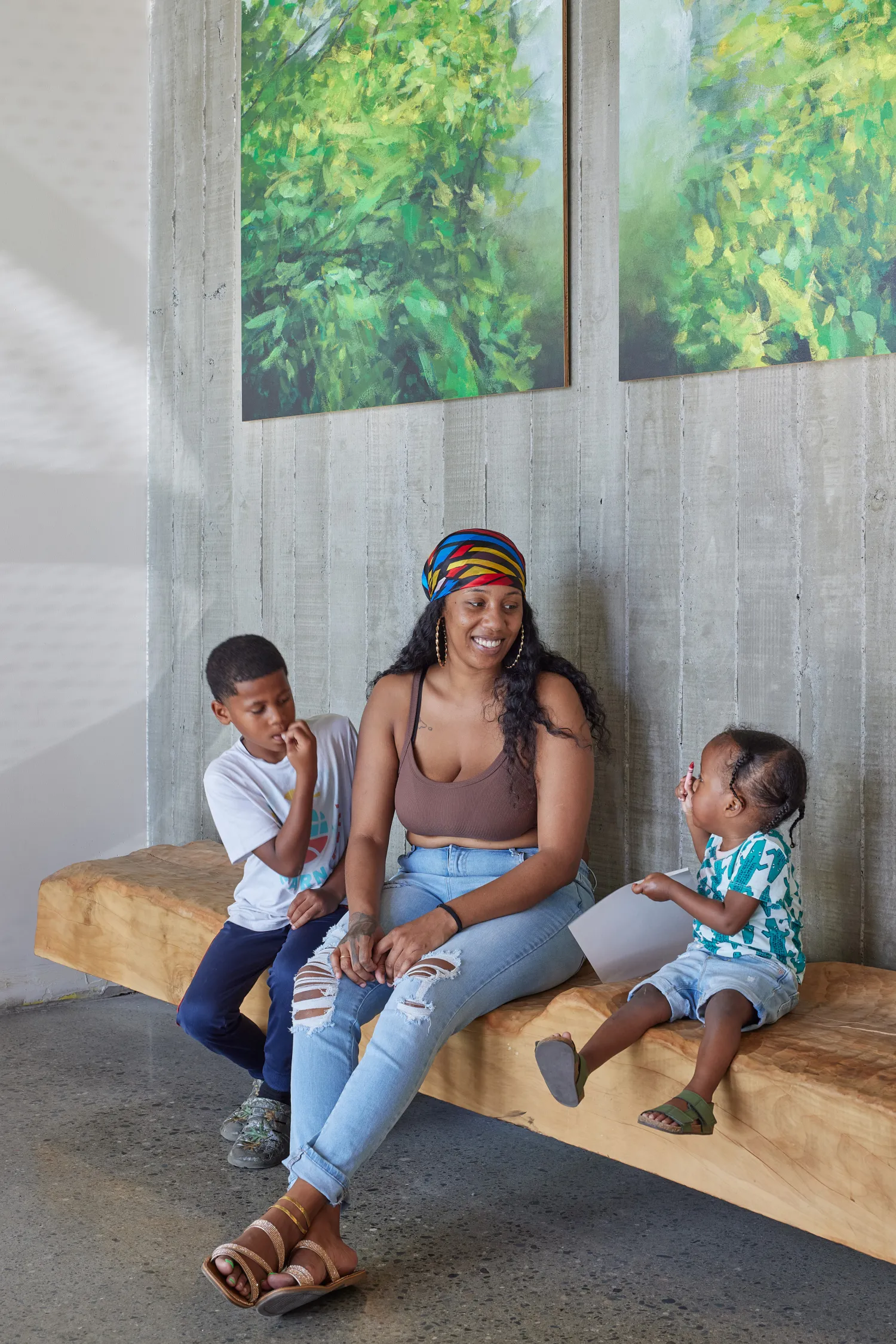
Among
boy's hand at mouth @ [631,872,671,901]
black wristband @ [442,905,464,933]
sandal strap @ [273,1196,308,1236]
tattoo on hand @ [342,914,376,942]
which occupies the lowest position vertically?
sandal strap @ [273,1196,308,1236]

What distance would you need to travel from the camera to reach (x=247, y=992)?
9.04 ft

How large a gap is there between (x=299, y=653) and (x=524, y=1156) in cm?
156

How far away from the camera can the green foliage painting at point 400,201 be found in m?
2.96

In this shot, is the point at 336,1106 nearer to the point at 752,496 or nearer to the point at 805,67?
the point at 752,496

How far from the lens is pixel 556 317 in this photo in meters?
2.94

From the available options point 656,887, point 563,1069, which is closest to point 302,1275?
point 563,1069

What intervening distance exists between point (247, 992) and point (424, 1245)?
2.31 feet

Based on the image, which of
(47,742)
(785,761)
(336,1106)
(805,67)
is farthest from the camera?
(47,742)

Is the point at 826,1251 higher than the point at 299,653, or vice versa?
the point at 299,653

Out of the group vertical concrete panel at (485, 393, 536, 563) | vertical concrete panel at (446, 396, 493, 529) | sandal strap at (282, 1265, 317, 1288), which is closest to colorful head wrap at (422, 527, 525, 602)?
vertical concrete panel at (485, 393, 536, 563)

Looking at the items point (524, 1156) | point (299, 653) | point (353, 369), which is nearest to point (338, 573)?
point (299, 653)

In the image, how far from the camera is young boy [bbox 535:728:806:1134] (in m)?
2.05

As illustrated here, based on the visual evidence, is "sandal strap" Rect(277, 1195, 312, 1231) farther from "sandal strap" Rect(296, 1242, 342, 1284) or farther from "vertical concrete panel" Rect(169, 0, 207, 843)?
"vertical concrete panel" Rect(169, 0, 207, 843)

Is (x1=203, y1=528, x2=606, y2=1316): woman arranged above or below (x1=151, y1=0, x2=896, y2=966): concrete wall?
below
